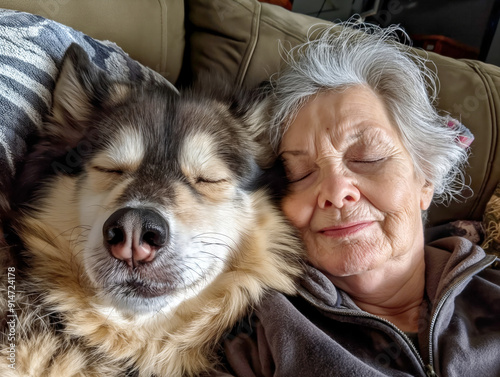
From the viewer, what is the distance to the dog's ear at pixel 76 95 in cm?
132

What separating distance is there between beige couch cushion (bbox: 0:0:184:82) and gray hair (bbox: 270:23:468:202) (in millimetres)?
606

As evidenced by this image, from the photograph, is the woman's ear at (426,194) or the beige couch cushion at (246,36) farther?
the beige couch cushion at (246,36)

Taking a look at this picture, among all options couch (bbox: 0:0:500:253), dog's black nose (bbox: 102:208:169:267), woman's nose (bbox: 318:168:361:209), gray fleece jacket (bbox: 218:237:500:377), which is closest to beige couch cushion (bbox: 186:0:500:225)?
couch (bbox: 0:0:500:253)

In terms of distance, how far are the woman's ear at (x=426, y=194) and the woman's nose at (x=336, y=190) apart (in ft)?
1.21

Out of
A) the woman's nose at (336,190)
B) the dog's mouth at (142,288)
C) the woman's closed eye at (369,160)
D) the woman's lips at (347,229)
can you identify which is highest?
the woman's closed eye at (369,160)

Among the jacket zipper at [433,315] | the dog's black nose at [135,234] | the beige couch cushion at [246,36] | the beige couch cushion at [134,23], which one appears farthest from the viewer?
the beige couch cushion at [246,36]

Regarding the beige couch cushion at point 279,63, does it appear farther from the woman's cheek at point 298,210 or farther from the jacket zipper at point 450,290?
the woman's cheek at point 298,210

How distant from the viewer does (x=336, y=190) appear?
4.14 ft

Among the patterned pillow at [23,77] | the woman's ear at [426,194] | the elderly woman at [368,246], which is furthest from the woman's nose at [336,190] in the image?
the patterned pillow at [23,77]

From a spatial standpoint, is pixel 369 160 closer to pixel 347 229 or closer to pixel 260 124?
pixel 347 229

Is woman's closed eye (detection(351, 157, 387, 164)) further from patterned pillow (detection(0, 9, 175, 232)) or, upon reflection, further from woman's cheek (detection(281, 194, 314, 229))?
patterned pillow (detection(0, 9, 175, 232))

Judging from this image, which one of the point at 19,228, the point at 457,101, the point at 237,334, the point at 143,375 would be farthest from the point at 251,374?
the point at 457,101

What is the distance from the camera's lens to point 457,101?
1.74 meters

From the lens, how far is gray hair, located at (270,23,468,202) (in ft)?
4.89
